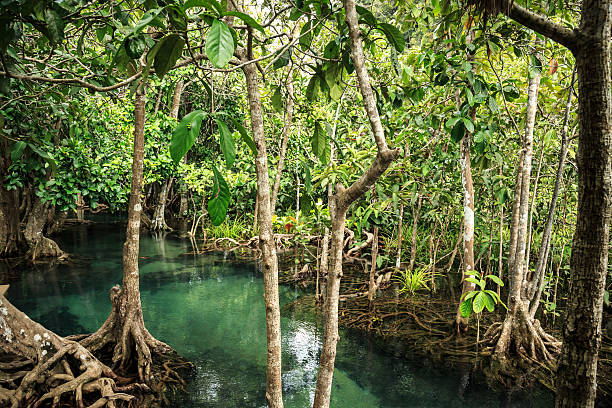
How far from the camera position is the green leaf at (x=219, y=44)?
3.05 feet

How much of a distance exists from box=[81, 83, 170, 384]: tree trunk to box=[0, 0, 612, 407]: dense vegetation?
2 centimetres

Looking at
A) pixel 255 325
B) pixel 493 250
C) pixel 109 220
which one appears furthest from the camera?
pixel 109 220

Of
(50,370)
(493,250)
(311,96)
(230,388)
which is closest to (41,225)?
(50,370)

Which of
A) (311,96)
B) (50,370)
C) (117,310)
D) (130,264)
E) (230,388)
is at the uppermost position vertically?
(311,96)

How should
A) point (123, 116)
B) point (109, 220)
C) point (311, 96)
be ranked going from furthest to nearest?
1. point (109, 220)
2. point (123, 116)
3. point (311, 96)

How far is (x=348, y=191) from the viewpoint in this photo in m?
1.44

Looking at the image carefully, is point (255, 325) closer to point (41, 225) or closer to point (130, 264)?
point (130, 264)

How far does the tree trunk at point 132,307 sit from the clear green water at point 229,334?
27.1 inches

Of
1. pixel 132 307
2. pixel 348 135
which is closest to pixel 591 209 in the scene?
pixel 132 307

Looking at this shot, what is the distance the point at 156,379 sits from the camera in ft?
11.8

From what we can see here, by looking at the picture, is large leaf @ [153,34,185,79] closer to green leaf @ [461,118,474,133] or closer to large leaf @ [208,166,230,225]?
large leaf @ [208,166,230,225]

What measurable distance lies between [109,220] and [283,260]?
885cm

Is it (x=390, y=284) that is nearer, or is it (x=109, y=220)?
(x=390, y=284)

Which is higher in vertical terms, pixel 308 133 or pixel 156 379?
pixel 308 133
